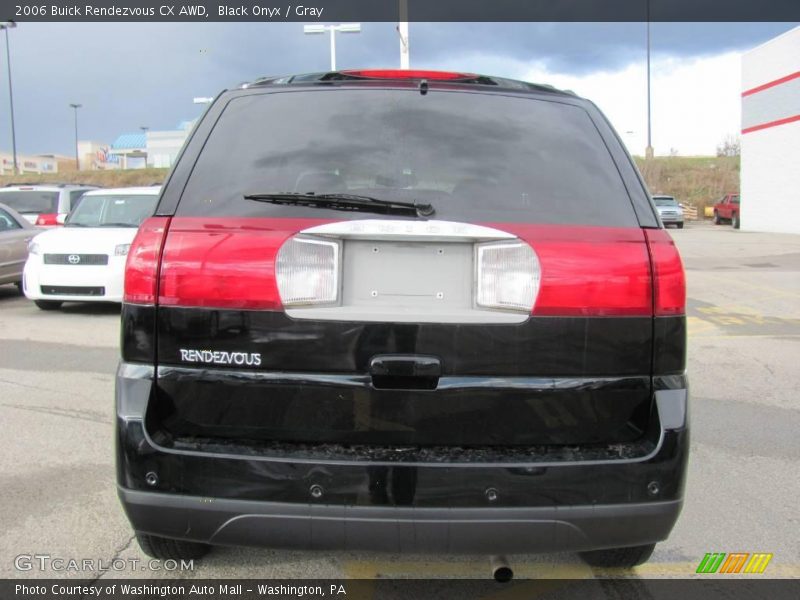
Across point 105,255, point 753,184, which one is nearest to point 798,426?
point 105,255

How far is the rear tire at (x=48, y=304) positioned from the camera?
9.06 m

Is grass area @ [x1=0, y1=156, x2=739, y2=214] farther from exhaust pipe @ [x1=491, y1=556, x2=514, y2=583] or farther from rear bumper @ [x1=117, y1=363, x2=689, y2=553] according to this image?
rear bumper @ [x1=117, y1=363, x2=689, y2=553]

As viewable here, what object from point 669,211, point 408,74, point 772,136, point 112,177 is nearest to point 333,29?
point 408,74

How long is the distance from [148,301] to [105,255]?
23.3 feet

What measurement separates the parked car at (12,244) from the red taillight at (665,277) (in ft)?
33.6

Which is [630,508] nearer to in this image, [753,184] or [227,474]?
[227,474]

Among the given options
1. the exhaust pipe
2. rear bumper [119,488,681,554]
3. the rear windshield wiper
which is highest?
the rear windshield wiper

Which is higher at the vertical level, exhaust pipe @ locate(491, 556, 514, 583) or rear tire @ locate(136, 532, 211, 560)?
rear tire @ locate(136, 532, 211, 560)

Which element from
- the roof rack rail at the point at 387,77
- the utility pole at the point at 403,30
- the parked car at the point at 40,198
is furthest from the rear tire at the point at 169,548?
the utility pole at the point at 403,30

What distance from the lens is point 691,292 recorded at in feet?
36.4

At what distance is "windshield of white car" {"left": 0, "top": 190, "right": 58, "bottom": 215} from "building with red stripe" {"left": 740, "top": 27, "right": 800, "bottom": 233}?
29.2m

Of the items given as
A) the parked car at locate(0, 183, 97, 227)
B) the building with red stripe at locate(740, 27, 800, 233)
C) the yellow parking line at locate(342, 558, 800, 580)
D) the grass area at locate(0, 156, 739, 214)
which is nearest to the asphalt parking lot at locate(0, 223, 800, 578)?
the yellow parking line at locate(342, 558, 800, 580)

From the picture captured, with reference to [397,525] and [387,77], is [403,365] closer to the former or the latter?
[397,525]

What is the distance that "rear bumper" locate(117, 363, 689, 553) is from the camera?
1.97m
